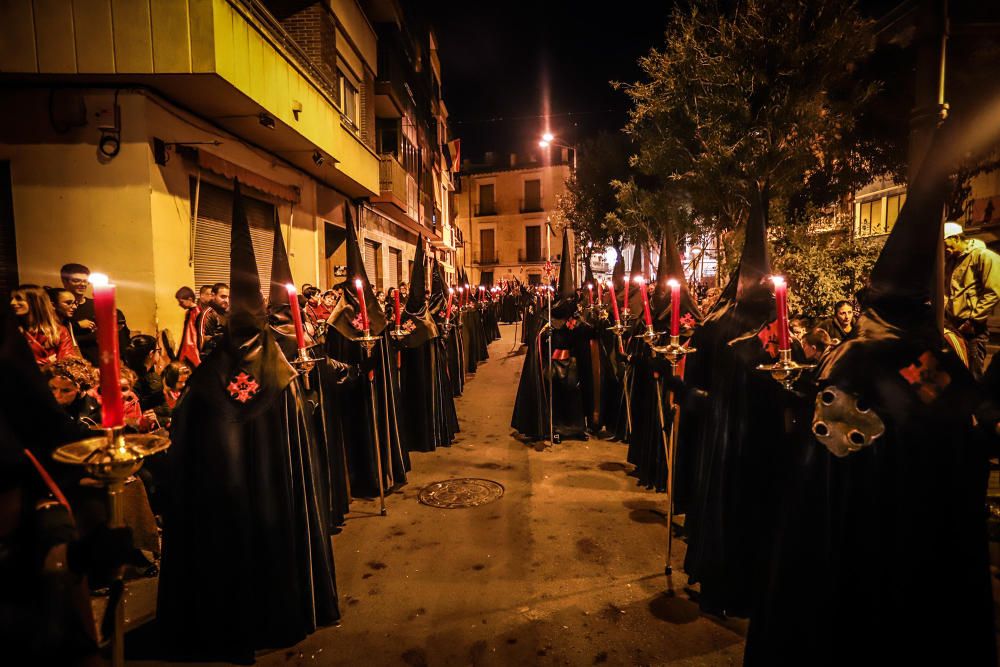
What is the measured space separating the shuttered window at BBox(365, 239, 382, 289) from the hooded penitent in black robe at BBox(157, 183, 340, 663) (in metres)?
15.3

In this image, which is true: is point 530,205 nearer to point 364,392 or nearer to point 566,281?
point 566,281

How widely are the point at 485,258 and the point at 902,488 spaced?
50.2 metres

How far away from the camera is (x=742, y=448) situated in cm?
378

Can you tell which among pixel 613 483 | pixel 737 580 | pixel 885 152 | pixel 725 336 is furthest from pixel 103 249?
pixel 885 152

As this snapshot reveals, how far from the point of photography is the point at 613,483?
666 centimetres

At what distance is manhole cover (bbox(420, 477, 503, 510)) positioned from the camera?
6.13m

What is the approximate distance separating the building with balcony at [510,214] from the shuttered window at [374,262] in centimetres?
3010

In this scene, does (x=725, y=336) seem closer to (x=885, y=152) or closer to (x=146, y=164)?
(x=146, y=164)

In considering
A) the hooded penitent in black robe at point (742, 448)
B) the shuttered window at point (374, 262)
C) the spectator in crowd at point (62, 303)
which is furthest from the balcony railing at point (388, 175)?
the hooded penitent in black robe at point (742, 448)

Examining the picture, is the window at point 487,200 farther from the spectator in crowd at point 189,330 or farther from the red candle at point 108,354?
the red candle at point 108,354

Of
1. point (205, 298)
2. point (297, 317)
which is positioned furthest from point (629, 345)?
point (205, 298)

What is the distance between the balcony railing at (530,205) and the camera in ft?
165

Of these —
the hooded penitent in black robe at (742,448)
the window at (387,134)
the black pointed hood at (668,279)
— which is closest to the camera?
the hooded penitent in black robe at (742,448)

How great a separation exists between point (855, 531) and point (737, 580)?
1.78 m
